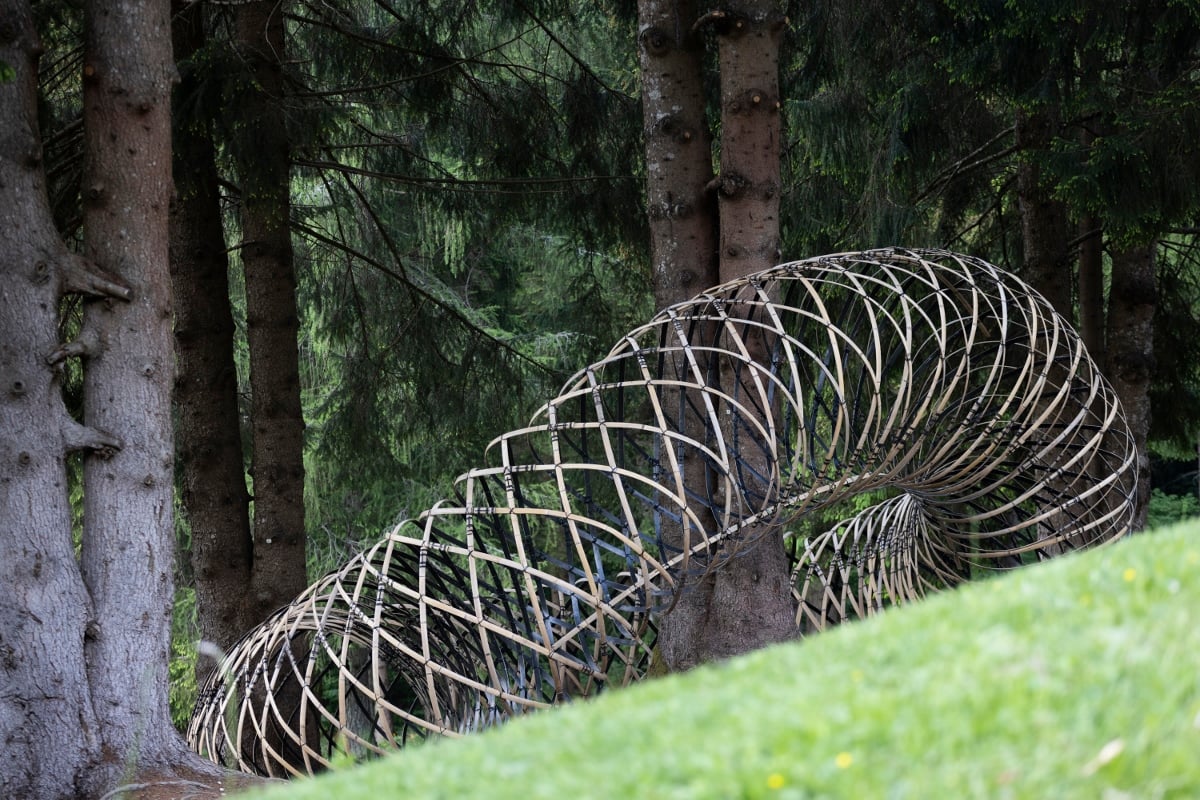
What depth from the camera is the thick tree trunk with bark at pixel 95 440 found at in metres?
3.79

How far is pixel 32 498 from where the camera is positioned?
12.6 ft

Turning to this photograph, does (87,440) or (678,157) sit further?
(678,157)

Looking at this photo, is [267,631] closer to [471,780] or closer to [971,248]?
[471,780]

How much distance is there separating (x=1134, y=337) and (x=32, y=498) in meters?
6.86

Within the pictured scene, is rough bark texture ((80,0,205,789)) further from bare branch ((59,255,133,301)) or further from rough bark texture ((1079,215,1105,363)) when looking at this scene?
rough bark texture ((1079,215,1105,363))

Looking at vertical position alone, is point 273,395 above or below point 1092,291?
below

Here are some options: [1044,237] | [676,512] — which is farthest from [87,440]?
[1044,237]

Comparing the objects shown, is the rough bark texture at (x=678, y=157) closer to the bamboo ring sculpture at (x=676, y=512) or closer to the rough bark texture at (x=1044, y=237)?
the bamboo ring sculpture at (x=676, y=512)

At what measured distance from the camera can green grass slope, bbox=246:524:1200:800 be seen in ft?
5.67

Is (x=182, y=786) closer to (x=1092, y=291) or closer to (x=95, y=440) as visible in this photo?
(x=95, y=440)

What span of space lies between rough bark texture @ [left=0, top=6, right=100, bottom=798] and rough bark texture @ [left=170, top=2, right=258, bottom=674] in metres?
2.70

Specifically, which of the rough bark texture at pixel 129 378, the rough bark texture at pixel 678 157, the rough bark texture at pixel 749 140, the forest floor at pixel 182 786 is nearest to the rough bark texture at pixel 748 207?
the rough bark texture at pixel 749 140

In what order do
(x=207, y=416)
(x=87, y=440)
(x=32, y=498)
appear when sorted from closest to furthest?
(x=32, y=498) < (x=87, y=440) < (x=207, y=416)

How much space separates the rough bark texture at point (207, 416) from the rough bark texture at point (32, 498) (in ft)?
8.85
